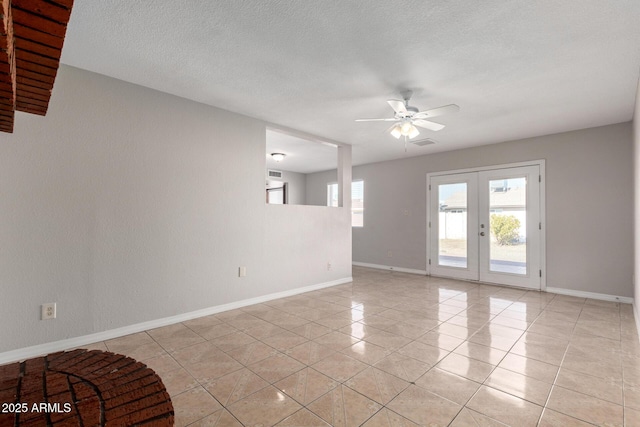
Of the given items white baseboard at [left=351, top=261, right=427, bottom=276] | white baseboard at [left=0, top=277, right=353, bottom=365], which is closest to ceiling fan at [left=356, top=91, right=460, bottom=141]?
white baseboard at [left=0, top=277, right=353, bottom=365]

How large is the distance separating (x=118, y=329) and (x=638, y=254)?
553 cm

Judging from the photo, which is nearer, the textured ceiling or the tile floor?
the tile floor

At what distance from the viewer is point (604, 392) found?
2023 mm

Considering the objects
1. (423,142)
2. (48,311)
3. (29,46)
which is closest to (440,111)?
(423,142)

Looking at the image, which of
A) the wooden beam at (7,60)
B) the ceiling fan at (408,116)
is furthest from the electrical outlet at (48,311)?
the ceiling fan at (408,116)

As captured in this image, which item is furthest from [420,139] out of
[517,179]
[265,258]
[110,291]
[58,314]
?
[58,314]

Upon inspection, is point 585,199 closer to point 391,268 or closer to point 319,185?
point 391,268

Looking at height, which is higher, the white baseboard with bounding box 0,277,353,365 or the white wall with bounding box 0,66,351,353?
the white wall with bounding box 0,66,351,353

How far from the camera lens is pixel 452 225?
5941 mm

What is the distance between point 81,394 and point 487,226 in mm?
5837

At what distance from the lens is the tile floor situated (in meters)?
1.80

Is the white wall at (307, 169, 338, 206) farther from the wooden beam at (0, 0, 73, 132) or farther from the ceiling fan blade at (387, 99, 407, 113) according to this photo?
the wooden beam at (0, 0, 73, 132)

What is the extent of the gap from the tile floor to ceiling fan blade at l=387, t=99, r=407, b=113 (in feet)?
7.52

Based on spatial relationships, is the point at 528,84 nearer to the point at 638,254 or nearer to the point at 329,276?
the point at 638,254
